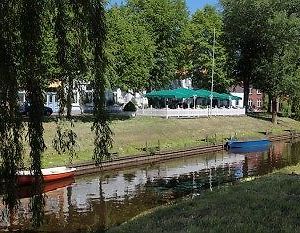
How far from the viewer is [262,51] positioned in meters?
69.6

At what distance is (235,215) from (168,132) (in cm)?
3422

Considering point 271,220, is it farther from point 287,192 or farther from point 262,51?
point 262,51

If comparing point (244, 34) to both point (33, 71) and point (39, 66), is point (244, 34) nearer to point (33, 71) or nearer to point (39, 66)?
point (39, 66)

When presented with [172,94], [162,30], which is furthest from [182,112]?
[162,30]

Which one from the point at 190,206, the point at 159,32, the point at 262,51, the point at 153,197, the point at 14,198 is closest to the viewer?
the point at 14,198

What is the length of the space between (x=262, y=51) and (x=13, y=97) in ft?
220

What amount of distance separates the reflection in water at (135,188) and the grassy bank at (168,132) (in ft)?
8.35

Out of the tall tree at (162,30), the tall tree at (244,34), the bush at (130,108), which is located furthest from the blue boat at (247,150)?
the tall tree at (244,34)

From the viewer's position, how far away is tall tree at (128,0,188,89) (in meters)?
62.8

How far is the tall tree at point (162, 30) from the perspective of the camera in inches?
2473

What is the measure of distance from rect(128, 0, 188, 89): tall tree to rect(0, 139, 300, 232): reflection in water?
75.2ft

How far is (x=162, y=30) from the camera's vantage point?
210ft

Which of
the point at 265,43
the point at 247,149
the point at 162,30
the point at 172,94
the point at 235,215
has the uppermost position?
the point at 162,30

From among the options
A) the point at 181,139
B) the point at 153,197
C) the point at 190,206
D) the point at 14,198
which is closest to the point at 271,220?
the point at 190,206
